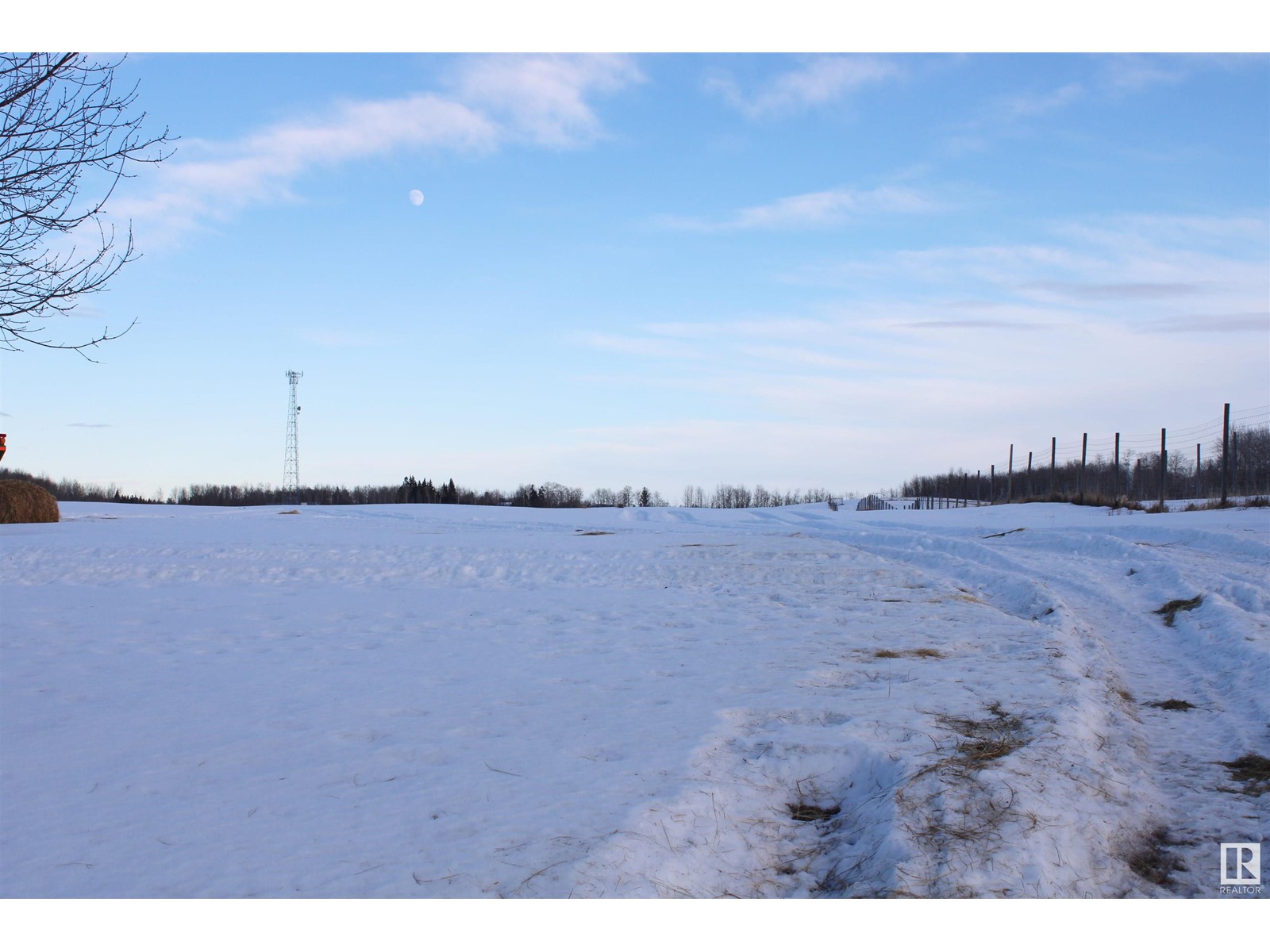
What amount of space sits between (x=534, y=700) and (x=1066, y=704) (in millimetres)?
3784

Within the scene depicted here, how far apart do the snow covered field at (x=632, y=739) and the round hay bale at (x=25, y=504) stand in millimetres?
11754

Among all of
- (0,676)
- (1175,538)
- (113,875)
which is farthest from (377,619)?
(1175,538)

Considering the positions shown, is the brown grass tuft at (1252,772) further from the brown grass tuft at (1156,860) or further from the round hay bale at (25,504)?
the round hay bale at (25,504)

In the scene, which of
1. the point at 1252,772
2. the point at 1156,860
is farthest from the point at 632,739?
the point at 1252,772

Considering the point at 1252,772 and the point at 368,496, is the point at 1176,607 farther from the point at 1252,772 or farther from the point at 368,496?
the point at 368,496

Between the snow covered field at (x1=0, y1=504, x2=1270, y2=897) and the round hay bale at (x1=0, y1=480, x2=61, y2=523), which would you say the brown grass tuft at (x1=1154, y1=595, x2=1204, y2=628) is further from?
the round hay bale at (x1=0, y1=480, x2=61, y2=523)

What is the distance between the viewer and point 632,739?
16.7ft

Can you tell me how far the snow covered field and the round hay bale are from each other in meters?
11.8

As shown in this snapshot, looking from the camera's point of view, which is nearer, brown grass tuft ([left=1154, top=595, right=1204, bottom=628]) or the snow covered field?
the snow covered field

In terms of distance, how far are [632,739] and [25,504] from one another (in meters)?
23.1

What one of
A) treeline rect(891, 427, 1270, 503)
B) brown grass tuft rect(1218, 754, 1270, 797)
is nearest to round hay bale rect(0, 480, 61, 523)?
brown grass tuft rect(1218, 754, 1270, 797)

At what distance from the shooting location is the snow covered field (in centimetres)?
354

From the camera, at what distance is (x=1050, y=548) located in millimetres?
17234

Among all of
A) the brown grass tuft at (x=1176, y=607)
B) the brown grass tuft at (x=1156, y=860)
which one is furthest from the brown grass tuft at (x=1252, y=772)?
the brown grass tuft at (x=1176, y=607)
